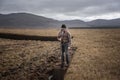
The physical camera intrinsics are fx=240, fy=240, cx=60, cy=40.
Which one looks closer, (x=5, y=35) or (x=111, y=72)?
(x=111, y=72)

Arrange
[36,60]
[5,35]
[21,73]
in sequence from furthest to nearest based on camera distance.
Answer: [5,35], [36,60], [21,73]

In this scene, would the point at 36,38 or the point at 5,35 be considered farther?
the point at 5,35

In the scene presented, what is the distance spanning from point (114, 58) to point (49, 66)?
4034 mm

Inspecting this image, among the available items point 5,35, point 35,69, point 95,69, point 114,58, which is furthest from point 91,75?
point 5,35

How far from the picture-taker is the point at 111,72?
10.6 m

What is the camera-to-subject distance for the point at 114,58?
1374cm

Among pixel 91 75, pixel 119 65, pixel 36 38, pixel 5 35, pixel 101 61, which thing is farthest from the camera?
pixel 5 35

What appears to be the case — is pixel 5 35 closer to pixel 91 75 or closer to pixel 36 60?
pixel 36 60

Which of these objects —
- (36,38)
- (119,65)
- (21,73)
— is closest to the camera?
(21,73)

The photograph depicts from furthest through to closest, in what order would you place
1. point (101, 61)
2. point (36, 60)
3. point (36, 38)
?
point (36, 38) < point (36, 60) < point (101, 61)

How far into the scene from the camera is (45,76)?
10.4m

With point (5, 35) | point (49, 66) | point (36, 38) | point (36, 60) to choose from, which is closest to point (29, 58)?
point (36, 60)

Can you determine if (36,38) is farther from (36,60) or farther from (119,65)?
(119,65)

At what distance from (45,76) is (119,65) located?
3940mm
